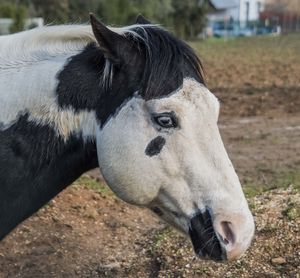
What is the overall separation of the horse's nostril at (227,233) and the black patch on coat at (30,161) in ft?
2.39

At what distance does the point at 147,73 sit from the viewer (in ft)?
9.44

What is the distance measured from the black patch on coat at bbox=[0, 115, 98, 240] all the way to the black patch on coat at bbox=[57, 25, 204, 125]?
186 mm

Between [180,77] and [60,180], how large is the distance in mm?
792

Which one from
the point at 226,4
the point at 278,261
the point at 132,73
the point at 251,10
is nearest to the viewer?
the point at 132,73

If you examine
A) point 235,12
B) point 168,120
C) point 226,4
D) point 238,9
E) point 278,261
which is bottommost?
point 235,12

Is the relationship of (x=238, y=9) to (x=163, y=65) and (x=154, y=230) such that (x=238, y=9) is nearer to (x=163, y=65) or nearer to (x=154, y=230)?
(x=154, y=230)

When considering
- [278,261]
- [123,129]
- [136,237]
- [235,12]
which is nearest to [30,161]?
[123,129]

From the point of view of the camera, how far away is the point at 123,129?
2.87 m

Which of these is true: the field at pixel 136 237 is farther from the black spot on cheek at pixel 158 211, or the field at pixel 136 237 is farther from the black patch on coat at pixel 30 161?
the black patch on coat at pixel 30 161

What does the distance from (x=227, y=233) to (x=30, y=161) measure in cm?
100

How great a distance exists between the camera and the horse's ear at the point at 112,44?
109 inches

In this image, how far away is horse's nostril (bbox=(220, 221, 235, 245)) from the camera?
9.13ft

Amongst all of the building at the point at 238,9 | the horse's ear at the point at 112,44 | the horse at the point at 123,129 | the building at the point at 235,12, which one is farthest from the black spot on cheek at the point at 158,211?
the building at the point at 238,9

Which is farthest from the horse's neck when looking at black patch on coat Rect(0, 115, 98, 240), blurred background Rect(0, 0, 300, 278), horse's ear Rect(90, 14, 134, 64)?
blurred background Rect(0, 0, 300, 278)
